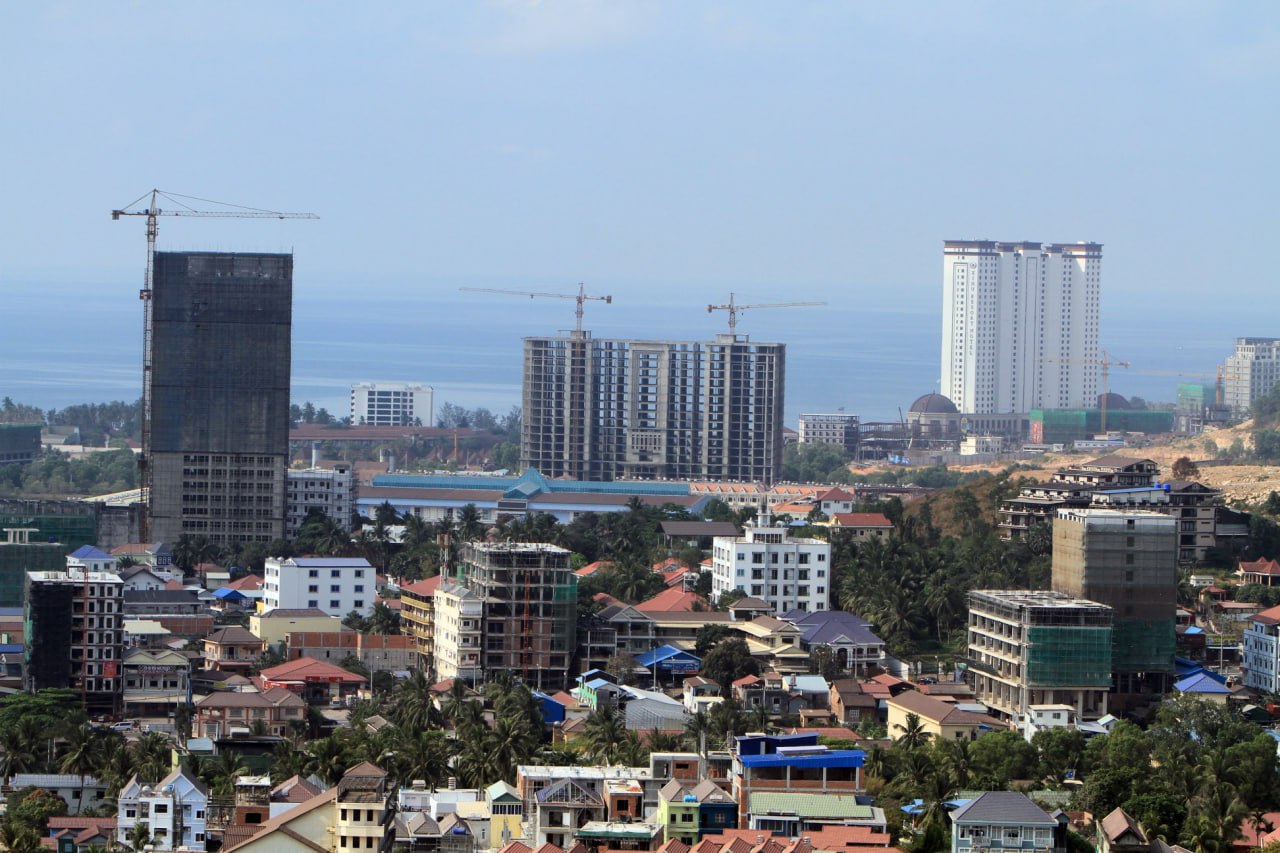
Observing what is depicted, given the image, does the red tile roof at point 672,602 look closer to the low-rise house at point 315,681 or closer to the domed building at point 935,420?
the low-rise house at point 315,681

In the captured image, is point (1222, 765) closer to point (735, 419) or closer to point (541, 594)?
point (541, 594)

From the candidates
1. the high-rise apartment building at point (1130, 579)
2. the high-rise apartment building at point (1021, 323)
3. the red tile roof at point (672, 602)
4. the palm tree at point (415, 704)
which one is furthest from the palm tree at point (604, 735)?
the high-rise apartment building at point (1021, 323)

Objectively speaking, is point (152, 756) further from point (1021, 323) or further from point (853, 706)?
point (1021, 323)

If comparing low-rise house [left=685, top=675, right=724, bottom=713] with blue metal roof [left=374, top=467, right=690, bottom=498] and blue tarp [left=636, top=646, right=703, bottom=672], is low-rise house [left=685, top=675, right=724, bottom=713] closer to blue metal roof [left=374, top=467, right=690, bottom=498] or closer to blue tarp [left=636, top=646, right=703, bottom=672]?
blue tarp [left=636, top=646, right=703, bottom=672]

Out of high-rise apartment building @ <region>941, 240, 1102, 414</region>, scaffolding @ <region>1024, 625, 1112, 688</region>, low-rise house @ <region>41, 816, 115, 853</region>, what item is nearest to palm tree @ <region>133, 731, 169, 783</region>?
low-rise house @ <region>41, 816, 115, 853</region>

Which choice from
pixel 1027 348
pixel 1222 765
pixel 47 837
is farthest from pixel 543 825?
pixel 1027 348

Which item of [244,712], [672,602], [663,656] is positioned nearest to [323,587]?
[672,602]
